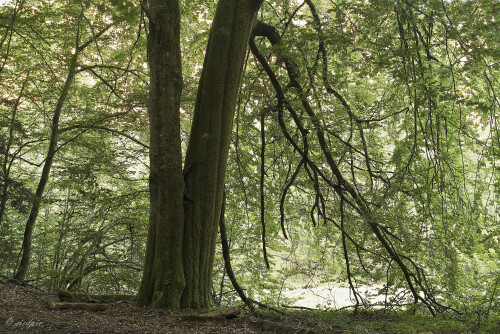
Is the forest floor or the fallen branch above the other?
the fallen branch

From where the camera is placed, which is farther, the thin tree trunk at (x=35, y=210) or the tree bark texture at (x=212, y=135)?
the thin tree trunk at (x=35, y=210)

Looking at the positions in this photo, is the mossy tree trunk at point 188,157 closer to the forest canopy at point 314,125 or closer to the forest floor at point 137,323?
the forest canopy at point 314,125

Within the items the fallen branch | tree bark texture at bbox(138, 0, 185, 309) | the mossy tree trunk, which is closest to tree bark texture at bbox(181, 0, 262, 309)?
the mossy tree trunk

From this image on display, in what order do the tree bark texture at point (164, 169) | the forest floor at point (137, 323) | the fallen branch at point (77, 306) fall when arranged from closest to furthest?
1. the forest floor at point (137, 323)
2. the fallen branch at point (77, 306)
3. the tree bark texture at point (164, 169)

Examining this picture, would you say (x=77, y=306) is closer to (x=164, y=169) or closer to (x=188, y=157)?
(x=164, y=169)

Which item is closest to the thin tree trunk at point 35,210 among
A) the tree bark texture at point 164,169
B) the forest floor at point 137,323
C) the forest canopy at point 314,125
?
the forest canopy at point 314,125

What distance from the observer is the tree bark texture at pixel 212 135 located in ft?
10.7

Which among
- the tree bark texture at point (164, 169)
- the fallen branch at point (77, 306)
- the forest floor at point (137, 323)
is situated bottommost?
the forest floor at point (137, 323)

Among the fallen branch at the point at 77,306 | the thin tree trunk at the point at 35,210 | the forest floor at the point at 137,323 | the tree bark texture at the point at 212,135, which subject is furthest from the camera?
the thin tree trunk at the point at 35,210

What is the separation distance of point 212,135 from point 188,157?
0.99 feet

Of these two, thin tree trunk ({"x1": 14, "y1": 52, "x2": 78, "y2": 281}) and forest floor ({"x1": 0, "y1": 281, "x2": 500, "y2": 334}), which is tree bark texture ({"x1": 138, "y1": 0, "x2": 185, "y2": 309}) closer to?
forest floor ({"x1": 0, "y1": 281, "x2": 500, "y2": 334})

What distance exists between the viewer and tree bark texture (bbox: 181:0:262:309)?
326 cm

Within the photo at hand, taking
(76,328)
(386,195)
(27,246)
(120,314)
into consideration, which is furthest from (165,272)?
(27,246)

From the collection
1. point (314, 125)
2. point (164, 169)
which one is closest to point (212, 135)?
point (164, 169)
